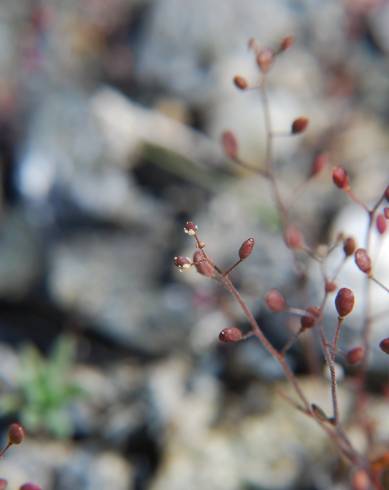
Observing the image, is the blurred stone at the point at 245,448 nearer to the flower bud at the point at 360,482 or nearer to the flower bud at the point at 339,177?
the flower bud at the point at 360,482

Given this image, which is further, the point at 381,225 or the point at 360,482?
the point at 360,482

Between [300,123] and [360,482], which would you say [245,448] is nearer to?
[360,482]

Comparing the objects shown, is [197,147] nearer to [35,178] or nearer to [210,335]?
[35,178]

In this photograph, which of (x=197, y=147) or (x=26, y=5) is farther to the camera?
(x=26, y=5)

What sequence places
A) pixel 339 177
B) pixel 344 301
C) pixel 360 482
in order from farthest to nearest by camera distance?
pixel 360 482 < pixel 339 177 < pixel 344 301

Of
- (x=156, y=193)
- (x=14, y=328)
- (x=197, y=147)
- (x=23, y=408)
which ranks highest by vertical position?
(x=197, y=147)

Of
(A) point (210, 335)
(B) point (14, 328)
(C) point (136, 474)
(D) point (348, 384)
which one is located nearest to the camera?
(C) point (136, 474)

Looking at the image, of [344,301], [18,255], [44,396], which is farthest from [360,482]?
[18,255]

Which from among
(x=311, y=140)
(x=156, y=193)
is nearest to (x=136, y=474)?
(x=156, y=193)

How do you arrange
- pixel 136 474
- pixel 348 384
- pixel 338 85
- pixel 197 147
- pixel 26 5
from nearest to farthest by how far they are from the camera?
1. pixel 136 474
2. pixel 348 384
3. pixel 197 147
4. pixel 338 85
5. pixel 26 5

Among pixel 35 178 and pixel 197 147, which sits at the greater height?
pixel 197 147
